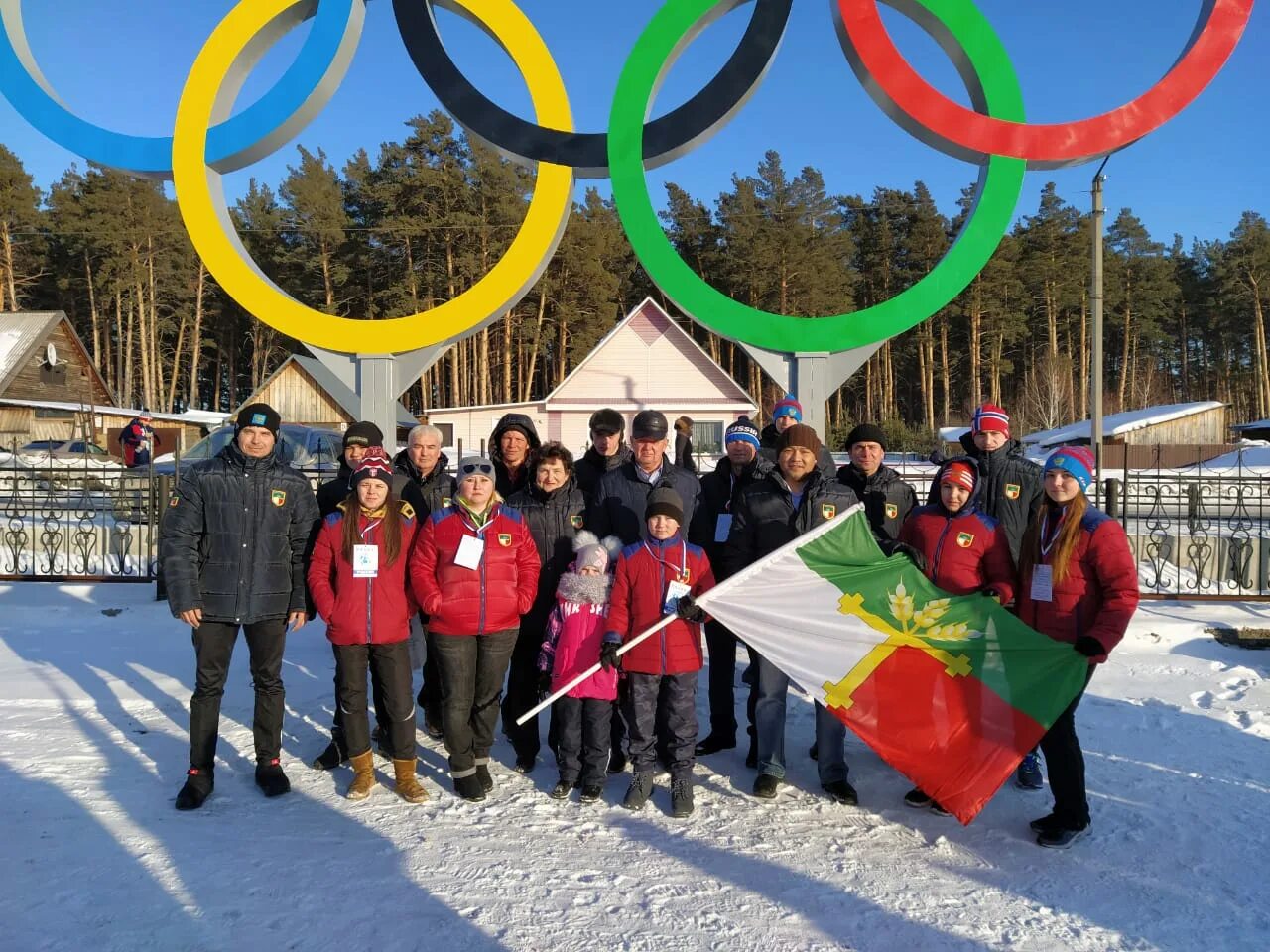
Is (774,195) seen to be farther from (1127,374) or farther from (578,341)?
(1127,374)

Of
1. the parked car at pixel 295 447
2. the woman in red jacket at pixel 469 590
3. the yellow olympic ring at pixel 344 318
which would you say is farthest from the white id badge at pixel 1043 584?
the parked car at pixel 295 447

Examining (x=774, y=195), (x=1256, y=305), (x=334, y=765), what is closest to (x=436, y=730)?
(x=334, y=765)

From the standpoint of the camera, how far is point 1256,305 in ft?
151

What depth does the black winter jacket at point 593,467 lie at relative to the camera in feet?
14.1

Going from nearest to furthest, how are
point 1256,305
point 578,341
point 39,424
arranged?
point 39,424 → point 578,341 → point 1256,305

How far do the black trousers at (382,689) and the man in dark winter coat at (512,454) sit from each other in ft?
3.32

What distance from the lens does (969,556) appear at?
3.61 meters

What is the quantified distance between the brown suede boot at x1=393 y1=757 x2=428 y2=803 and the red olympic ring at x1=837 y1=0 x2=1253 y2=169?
536cm

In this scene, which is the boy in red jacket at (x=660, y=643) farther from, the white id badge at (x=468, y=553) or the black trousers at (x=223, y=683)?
the black trousers at (x=223, y=683)

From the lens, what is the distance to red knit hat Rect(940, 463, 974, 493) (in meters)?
3.64

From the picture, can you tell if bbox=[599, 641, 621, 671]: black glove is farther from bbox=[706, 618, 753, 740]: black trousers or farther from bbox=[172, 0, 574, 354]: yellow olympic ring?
bbox=[172, 0, 574, 354]: yellow olympic ring

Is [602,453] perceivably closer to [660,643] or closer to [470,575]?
[470,575]

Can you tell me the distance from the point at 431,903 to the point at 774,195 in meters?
42.4

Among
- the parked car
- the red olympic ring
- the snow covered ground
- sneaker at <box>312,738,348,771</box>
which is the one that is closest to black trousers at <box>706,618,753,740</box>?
the snow covered ground
